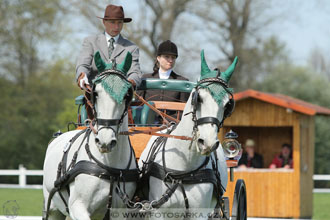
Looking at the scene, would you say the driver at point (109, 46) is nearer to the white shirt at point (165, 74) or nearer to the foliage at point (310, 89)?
the white shirt at point (165, 74)

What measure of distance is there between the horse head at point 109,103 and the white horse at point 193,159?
62 centimetres

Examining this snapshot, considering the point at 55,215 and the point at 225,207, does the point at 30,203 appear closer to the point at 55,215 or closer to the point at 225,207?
the point at 55,215

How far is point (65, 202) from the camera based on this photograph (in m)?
5.80

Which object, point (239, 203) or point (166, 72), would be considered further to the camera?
point (166, 72)

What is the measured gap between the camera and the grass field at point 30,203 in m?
14.0

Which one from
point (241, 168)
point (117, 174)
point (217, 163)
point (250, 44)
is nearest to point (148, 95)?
point (217, 163)

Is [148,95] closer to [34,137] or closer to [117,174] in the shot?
[117,174]

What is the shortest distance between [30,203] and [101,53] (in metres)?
9.99

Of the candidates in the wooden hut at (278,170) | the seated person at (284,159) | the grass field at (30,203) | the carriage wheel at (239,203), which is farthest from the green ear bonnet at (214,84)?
the seated person at (284,159)

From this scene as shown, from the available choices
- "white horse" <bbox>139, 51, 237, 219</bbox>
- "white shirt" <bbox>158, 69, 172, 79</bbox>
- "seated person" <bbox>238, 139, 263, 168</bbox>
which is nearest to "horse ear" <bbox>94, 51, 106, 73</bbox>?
"white horse" <bbox>139, 51, 237, 219</bbox>

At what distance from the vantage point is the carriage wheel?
666cm

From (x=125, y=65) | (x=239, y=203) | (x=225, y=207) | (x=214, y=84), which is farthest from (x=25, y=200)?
(x=214, y=84)

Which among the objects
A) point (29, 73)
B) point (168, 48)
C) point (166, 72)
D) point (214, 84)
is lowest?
point (214, 84)

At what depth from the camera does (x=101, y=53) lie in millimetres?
6812
